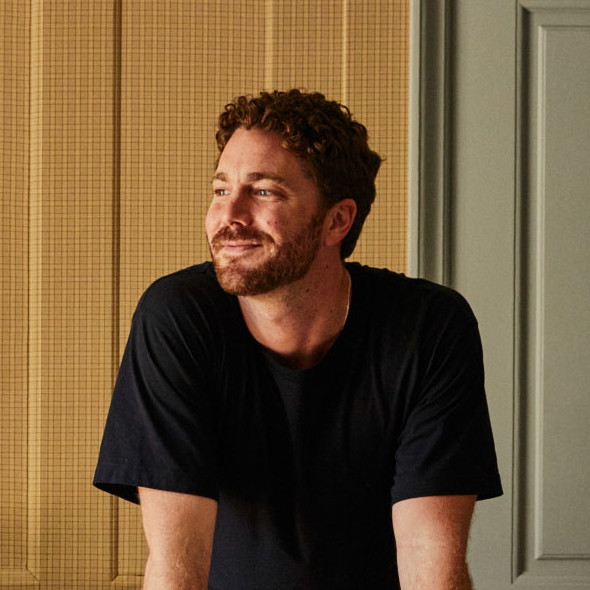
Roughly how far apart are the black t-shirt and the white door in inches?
35.3

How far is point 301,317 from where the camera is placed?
1236 mm

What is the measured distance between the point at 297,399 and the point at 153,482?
220mm

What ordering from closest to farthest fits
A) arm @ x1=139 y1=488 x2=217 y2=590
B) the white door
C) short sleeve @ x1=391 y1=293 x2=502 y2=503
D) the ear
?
arm @ x1=139 y1=488 x2=217 y2=590 < short sleeve @ x1=391 y1=293 x2=502 y2=503 < the ear < the white door

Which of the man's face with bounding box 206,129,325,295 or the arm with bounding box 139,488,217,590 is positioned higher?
the man's face with bounding box 206,129,325,295

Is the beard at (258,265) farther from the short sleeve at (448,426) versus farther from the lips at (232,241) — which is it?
the short sleeve at (448,426)

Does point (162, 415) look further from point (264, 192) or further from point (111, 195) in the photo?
point (111, 195)

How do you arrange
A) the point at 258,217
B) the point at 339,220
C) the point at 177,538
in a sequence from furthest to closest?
the point at 339,220 → the point at 258,217 → the point at 177,538

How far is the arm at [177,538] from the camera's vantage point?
106 cm

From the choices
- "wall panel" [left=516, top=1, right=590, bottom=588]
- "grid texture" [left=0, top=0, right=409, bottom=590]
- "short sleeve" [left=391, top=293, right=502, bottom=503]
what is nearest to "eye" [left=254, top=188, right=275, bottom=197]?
"short sleeve" [left=391, top=293, right=502, bottom=503]

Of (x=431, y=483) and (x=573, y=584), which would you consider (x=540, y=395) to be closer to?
(x=573, y=584)

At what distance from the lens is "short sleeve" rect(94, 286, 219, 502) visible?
110 cm

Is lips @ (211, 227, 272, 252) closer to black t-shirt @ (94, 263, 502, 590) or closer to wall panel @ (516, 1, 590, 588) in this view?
black t-shirt @ (94, 263, 502, 590)

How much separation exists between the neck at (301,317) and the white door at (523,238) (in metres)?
0.86

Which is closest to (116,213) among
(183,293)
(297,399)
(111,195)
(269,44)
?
(111,195)
